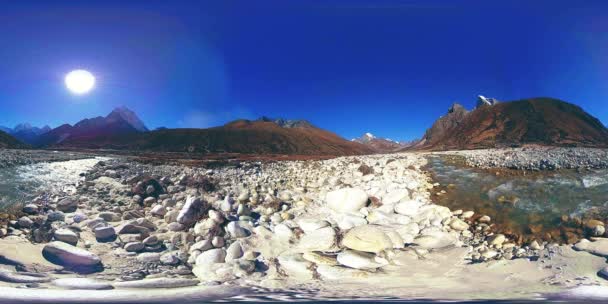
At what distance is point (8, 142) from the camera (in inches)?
707

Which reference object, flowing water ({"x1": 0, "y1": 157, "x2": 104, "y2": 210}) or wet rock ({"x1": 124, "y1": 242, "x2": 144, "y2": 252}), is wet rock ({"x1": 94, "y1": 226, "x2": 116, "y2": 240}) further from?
flowing water ({"x1": 0, "y1": 157, "x2": 104, "y2": 210})

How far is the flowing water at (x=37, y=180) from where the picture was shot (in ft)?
35.2

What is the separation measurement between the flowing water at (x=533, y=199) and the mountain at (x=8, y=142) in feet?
67.0

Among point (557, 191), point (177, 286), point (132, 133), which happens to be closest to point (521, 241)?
point (557, 191)

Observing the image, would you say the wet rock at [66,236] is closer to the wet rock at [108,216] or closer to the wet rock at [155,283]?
the wet rock at [108,216]

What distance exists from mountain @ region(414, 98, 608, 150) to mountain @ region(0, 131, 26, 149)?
42.4m

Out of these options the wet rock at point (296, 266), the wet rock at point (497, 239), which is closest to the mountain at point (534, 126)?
the wet rock at point (497, 239)

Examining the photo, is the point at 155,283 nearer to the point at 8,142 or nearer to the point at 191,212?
the point at 191,212

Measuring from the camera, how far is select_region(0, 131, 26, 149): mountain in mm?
17436

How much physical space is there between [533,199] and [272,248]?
370 inches

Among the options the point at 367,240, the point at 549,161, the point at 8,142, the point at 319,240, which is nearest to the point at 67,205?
the point at 319,240

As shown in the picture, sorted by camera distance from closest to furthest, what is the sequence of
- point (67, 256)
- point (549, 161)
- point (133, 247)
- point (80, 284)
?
point (80, 284) < point (67, 256) < point (133, 247) < point (549, 161)

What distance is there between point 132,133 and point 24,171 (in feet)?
23.5

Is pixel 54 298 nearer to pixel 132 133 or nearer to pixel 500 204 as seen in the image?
pixel 500 204
